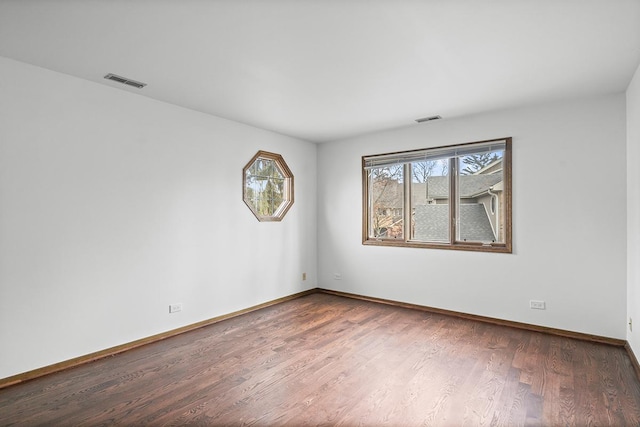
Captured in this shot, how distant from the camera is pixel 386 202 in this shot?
197 inches

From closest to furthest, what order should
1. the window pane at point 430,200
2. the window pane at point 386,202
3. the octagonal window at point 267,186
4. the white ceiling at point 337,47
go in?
1. the white ceiling at point 337,47
2. the window pane at point 430,200
3. the octagonal window at point 267,186
4. the window pane at point 386,202

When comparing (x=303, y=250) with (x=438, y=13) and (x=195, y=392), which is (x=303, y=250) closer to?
(x=195, y=392)

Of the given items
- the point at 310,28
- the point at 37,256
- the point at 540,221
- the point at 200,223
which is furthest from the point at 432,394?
the point at 37,256

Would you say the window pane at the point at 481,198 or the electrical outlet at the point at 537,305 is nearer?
the electrical outlet at the point at 537,305

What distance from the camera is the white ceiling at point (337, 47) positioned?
1.98 metres

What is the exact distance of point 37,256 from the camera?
2707 mm

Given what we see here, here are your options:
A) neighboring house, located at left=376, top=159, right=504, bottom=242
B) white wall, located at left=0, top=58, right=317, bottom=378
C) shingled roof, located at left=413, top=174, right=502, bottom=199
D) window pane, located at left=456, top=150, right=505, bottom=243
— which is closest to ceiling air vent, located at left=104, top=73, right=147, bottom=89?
white wall, located at left=0, top=58, right=317, bottom=378

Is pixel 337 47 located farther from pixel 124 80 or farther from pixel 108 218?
pixel 108 218

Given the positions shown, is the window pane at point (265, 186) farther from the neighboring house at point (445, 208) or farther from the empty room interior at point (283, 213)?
the neighboring house at point (445, 208)

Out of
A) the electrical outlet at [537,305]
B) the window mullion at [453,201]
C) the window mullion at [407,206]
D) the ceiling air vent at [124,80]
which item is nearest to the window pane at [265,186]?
the ceiling air vent at [124,80]

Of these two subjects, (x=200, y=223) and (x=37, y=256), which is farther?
(x=200, y=223)

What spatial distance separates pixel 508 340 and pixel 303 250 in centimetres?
306

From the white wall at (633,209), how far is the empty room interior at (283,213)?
2.1 inches

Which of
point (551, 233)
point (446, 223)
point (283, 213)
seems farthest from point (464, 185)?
point (283, 213)
